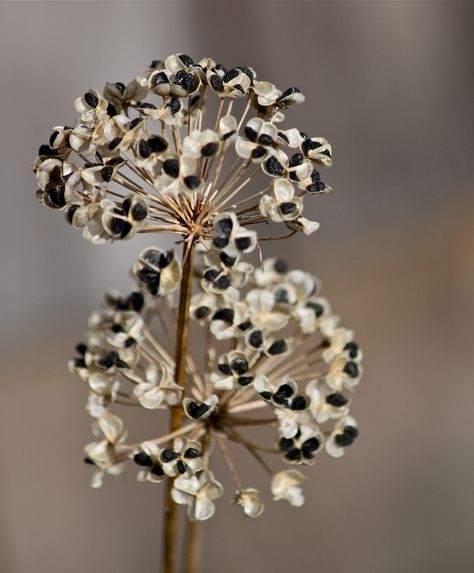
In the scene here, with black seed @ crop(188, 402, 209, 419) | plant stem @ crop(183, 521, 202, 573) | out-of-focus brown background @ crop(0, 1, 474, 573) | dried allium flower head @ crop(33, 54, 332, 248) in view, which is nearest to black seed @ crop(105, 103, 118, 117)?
dried allium flower head @ crop(33, 54, 332, 248)

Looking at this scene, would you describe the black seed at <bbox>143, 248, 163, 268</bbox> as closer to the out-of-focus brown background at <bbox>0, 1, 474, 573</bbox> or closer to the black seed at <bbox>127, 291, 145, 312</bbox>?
the black seed at <bbox>127, 291, 145, 312</bbox>

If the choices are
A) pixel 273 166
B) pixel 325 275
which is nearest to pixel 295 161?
pixel 273 166

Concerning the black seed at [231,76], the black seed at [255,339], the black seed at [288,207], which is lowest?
the black seed at [255,339]

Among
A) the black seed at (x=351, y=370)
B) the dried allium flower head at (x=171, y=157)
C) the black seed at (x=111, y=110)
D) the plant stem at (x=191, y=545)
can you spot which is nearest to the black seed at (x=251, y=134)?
the dried allium flower head at (x=171, y=157)

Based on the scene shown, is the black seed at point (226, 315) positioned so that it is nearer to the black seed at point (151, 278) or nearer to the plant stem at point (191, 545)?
the black seed at point (151, 278)

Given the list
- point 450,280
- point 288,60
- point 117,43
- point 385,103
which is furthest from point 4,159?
point 450,280

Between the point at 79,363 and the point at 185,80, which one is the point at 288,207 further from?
the point at 79,363
